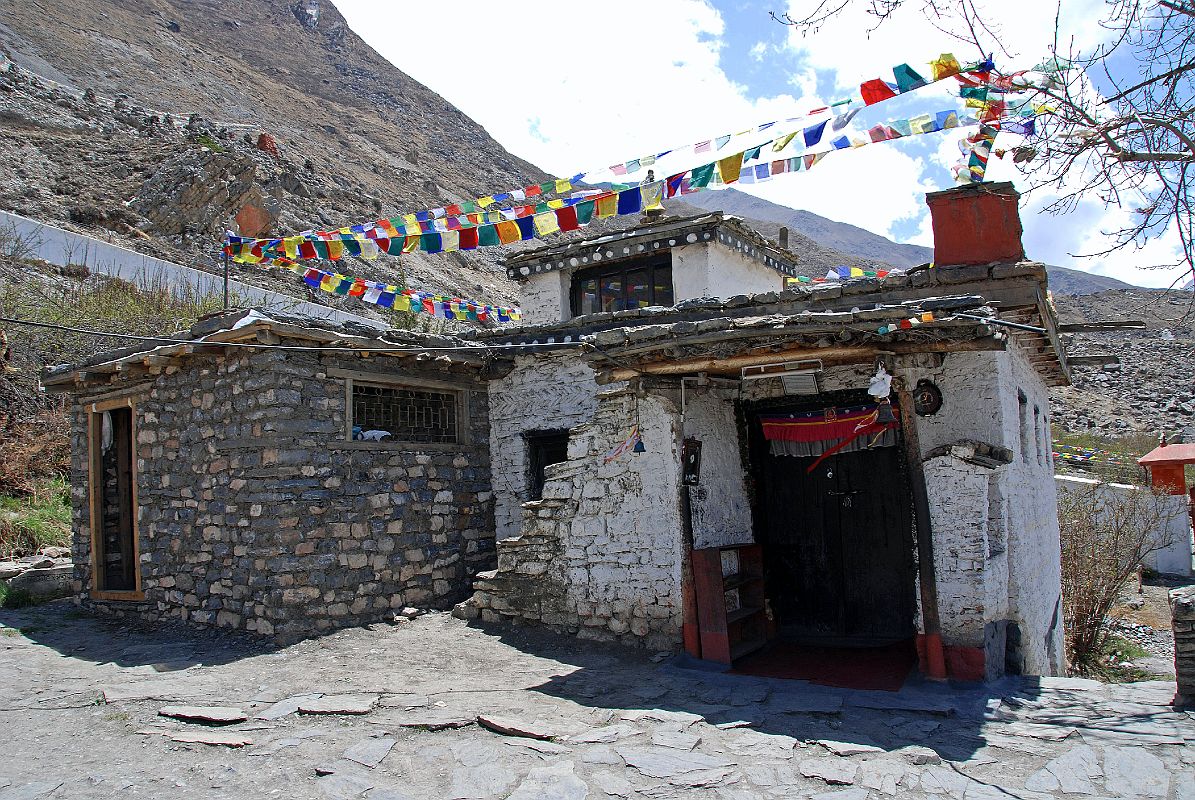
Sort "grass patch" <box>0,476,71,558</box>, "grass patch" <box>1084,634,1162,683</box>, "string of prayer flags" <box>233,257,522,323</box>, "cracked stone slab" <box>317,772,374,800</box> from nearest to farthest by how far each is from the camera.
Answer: "cracked stone slab" <box>317,772,374,800</box>, "grass patch" <box>1084,634,1162,683</box>, "grass patch" <box>0,476,71,558</box>, "string of prayer flags" <box>233,257,522,323</box>

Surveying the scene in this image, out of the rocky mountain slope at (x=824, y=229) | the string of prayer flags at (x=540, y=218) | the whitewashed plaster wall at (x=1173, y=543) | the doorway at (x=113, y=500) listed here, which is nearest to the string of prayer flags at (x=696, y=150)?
the string of prayer flags at (x=540, y=218)

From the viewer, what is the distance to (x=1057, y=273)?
61688mm

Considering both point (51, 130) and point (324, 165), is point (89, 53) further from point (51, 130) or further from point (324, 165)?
point (51, 130)

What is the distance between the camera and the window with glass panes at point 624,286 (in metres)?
12.9

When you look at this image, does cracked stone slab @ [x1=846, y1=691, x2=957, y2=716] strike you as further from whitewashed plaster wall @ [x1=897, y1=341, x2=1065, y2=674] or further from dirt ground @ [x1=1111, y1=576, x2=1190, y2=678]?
dirt ground @ [x1=1111, y1=576, x2=1190, y2=678]

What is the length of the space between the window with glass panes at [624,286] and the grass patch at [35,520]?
952cm

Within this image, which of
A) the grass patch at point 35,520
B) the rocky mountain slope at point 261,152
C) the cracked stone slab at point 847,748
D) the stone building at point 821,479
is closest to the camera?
the cracked stone slab at point 847,748

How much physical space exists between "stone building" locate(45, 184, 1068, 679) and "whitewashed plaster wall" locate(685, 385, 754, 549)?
0.11ft

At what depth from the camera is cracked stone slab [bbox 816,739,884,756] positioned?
5520 millimetres

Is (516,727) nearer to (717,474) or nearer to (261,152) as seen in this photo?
(717,474)

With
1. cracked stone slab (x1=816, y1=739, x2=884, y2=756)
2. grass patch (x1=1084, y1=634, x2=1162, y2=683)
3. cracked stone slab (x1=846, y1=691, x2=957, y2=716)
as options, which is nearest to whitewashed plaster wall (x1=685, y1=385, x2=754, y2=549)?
cracked stone slab (x1=846, y1=691, x2=957, y2=716)

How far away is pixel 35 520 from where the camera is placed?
44.6 feet

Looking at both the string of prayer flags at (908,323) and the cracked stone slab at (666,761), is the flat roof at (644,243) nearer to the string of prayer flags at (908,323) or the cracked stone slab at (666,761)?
the string of prayer flags at (908,323)

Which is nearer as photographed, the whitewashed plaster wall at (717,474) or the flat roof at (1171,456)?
the whitewashed plaster wall at (717,474)
